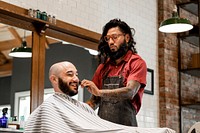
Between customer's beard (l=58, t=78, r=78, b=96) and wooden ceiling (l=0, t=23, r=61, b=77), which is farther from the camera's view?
wooden ceiling (l=0, t=23, r=61, b=77)

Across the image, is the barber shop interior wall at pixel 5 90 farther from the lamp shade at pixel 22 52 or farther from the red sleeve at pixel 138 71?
the red sleeve at pixel 138 71

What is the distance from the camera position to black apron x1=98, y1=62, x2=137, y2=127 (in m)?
2.83

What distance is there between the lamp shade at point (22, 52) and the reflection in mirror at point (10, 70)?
0.13ft

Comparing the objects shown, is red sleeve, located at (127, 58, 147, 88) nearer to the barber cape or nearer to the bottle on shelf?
the barber cape

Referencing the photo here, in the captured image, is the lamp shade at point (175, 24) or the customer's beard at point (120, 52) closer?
the customer's beard at point (120, 52)

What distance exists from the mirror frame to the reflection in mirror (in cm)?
7

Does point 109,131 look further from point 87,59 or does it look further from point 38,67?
point 87,59

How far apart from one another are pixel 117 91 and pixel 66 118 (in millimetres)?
413

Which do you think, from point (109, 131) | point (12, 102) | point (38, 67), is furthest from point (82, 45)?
point (109, 131)

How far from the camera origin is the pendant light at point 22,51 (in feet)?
13.2

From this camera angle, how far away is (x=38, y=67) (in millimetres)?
4250

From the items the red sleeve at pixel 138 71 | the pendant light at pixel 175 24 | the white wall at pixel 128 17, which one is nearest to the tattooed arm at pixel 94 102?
the red sleeve at pixel 138 71

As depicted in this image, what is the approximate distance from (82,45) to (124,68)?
6.42 ft

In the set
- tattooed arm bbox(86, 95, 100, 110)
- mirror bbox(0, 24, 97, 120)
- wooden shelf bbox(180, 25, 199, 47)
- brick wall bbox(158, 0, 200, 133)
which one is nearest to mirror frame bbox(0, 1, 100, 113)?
mirror bbox(0, 24, 97, 120)
